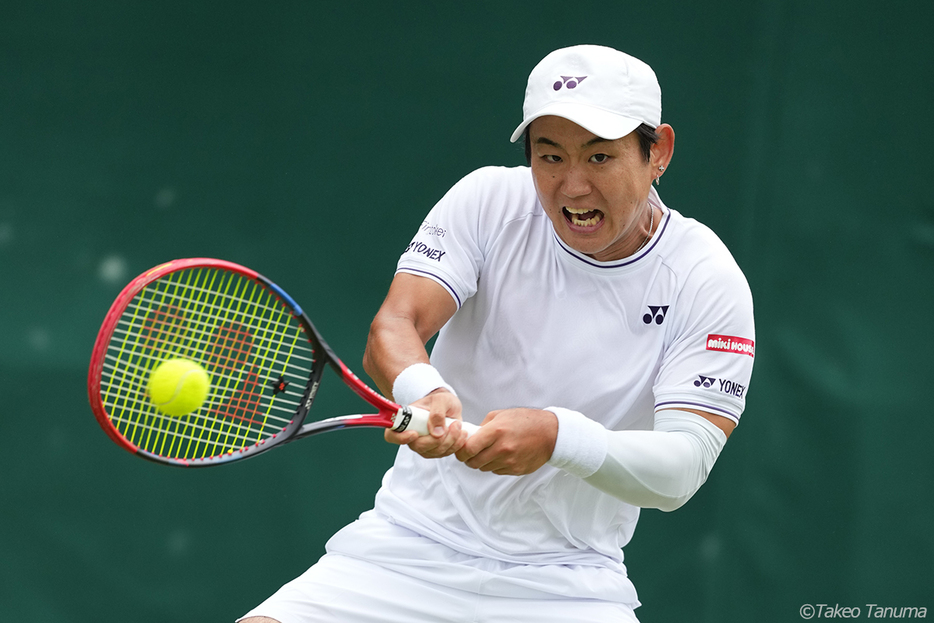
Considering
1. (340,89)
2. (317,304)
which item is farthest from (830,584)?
(340,89)

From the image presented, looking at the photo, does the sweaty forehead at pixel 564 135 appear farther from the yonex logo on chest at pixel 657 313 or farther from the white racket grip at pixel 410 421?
the white racket grip at pixel 410 421

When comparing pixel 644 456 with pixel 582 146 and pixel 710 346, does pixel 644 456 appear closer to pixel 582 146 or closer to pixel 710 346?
pixel 710 346

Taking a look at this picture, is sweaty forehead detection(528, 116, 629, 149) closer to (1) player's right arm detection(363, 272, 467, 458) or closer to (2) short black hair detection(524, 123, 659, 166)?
(2) short black hair detection(524, 123, 659, 166)

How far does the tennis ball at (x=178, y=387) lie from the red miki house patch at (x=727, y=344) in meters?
1.11

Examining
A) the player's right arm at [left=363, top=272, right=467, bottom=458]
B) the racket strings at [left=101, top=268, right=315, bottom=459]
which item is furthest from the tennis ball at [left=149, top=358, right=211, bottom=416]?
the player's right arm at [left=363, top=272, right=467, bottom=458]

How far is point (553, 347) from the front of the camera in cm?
264

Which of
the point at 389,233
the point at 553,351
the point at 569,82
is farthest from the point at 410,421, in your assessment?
the point at 389,233

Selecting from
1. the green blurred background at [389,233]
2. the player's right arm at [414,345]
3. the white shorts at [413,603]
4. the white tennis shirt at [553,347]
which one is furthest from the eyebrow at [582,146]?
the green blurred background at [389,233]

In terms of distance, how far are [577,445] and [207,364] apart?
894 millimetres

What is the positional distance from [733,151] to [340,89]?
138 centimetres

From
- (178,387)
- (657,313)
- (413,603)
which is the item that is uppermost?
(657,313)

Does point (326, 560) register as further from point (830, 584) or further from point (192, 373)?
point (830, 584)

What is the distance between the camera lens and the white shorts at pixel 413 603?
8.36ft

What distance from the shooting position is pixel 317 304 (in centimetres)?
395
